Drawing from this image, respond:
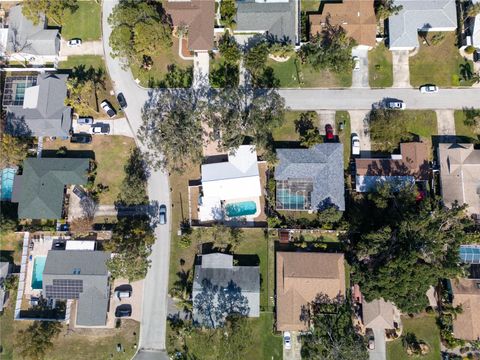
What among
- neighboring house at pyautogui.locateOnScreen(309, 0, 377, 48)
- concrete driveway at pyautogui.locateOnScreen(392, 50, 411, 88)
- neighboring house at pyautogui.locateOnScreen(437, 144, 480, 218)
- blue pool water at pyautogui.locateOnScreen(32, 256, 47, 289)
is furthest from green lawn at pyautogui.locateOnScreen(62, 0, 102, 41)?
neighboring house at pyautogui.locateOnScreen(437, 144, 480, 218)

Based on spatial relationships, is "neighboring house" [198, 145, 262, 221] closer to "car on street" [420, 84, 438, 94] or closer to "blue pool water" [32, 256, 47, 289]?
"blue pool water" [32, 256, 47, 289]

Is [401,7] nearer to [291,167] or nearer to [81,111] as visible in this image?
[291,167]

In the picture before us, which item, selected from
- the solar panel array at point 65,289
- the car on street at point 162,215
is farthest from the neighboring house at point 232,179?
the solar panel array at point 65,289

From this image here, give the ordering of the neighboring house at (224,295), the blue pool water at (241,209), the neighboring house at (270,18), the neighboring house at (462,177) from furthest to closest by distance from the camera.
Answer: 1. the blue pool water at (241,209)
2. the neighboring house at (270,18)
3. the neighboring house at (224,295)
4. the neighboring house at (462,177)

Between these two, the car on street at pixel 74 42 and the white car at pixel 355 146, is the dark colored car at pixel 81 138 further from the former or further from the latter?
the white car at pixel 355 146

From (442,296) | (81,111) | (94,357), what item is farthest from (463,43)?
(94,357)

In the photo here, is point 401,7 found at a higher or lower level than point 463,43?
higher
